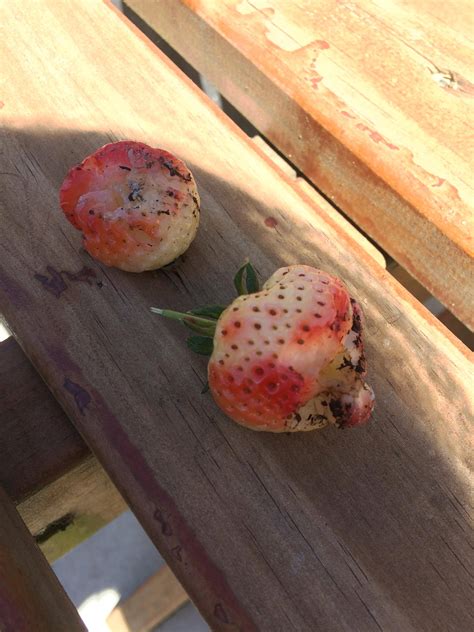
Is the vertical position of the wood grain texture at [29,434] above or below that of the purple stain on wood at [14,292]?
below

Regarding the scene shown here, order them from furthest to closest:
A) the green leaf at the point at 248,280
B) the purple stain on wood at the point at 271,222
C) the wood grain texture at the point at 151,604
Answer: the wood grain texture at the point at 151,604, the purple stain on wood at the point at 271,222, the green leaf at the point at 248,280

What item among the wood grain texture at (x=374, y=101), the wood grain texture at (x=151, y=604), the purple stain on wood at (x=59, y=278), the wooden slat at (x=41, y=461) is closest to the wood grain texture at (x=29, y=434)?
the wooden slat at (x=41, y=461)

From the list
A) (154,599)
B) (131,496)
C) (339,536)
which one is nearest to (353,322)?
(339,536)

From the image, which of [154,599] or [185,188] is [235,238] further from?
[154,599]

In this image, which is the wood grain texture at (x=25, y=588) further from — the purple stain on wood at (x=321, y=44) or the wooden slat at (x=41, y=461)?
the purple stain on wood at (x=321, y=44)

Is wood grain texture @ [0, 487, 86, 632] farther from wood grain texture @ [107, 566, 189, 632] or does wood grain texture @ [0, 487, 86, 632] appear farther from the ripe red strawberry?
wood grain texture @ [107, 566, 189, 632]

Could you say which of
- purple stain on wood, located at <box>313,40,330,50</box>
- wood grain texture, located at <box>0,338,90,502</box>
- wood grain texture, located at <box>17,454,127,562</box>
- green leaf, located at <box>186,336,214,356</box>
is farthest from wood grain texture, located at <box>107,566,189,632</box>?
purple stain on wood, located at <box>313,40,330,50</box>
